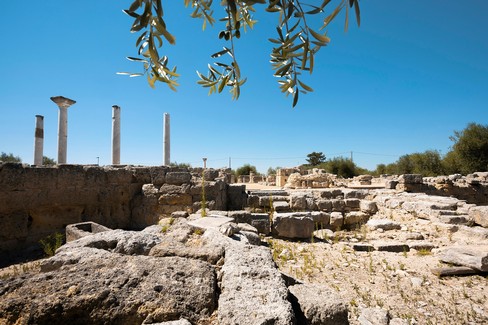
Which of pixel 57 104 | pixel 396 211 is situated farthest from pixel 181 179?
pixel 57 104

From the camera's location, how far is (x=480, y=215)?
6785 mm

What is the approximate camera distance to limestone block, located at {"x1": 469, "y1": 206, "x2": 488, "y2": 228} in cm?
665

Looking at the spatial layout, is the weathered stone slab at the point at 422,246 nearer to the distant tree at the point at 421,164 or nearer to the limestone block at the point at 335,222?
the limestone block at the point at 335,222

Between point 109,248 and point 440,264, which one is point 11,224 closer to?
point 109,248

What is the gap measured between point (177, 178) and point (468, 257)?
21.0ft

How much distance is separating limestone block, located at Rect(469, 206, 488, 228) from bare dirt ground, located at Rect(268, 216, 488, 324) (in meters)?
1.21

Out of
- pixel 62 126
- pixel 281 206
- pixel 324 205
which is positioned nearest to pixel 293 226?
pixel 281 206

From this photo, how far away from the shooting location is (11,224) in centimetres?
580

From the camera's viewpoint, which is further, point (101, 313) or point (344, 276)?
point (344, 276)

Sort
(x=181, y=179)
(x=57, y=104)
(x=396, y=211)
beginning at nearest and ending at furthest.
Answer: (x=181, y=179) < (x=396, y=211) < (x=57, y=104)

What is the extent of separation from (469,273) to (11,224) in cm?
890

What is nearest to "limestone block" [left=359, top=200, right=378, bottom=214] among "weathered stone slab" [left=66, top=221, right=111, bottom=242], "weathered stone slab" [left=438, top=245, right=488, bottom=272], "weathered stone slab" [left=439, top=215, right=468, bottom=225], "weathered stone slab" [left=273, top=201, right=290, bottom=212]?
"weathered stone slab" [left=439, top=215, right=468, bottom=225]

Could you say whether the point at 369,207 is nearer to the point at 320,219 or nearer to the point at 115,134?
the point at 320,219

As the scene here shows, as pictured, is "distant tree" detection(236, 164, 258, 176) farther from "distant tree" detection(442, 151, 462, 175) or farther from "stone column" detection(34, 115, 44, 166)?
"stone column" detection(34, 115, 44, 166)
